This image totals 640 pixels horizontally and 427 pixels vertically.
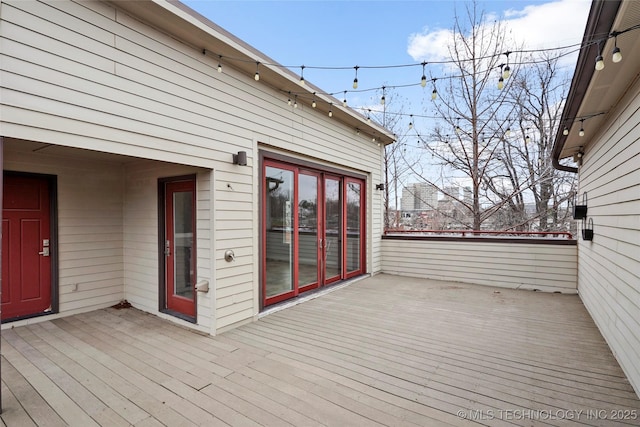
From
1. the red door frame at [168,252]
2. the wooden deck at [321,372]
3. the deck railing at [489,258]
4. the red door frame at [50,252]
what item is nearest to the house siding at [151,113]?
the red door frame at [168,252]

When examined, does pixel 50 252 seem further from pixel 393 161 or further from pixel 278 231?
pixel 393 161

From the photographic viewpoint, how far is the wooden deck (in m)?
2.11

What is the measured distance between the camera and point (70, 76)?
244cm

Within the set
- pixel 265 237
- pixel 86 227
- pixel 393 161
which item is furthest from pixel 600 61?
pixel 393 161

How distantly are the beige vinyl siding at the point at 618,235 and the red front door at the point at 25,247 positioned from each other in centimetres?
593

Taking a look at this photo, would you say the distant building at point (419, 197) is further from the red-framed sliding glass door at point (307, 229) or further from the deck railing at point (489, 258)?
the red-framed sliding glass door at point (307, 229)

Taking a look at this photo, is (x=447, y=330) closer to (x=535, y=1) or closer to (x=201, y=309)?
(x=201, y=309)

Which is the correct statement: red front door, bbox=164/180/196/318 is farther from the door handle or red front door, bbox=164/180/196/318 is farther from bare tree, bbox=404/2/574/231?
bare tree, bbox=404/2/574/231

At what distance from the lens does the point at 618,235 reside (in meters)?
2.96

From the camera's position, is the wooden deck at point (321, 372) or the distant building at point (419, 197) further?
the distant building at point (419, 197)

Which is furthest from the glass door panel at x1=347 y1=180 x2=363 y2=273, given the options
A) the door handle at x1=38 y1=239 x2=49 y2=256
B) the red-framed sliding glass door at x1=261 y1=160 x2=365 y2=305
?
the door handle at x1=38 y1=239 x2=49 y2=256

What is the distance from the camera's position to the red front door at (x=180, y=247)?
3.82 meters

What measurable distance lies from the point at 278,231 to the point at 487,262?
4075 mm

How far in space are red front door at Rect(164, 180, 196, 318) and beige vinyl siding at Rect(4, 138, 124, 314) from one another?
1.03 m
